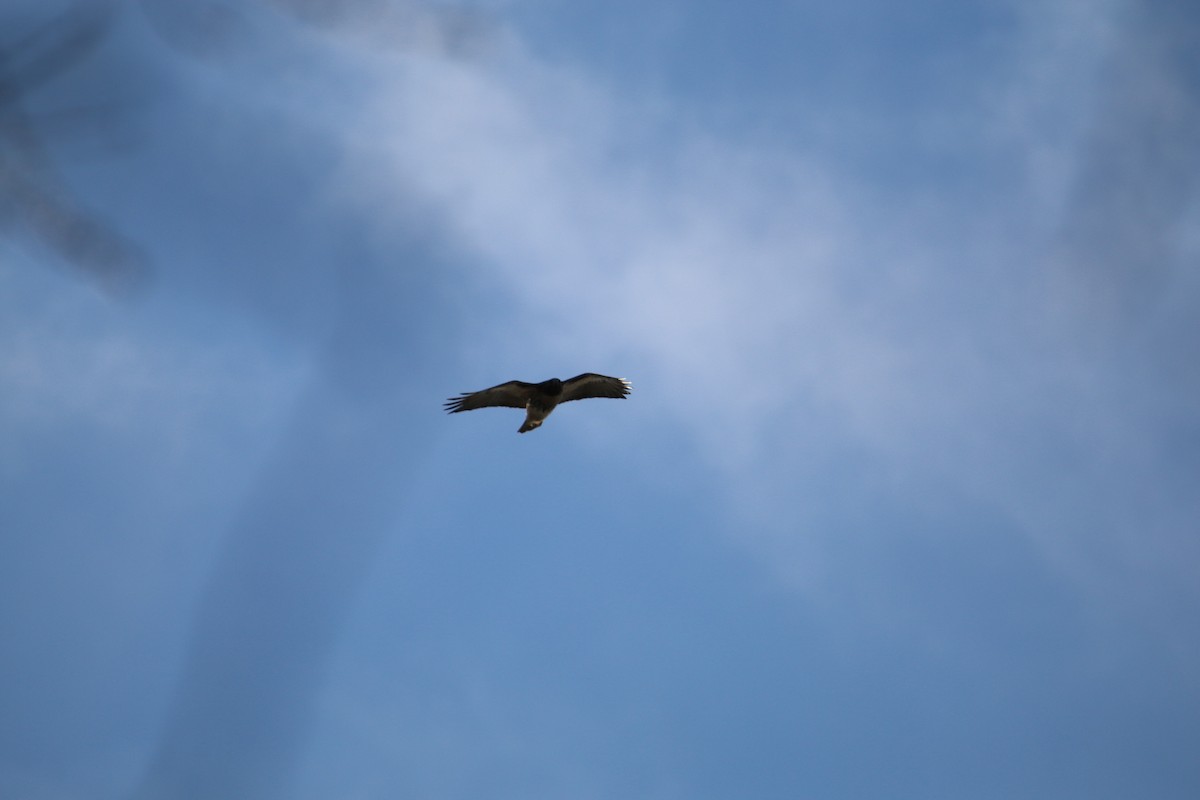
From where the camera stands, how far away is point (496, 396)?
33.2 metres

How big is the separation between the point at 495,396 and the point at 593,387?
4.26 meters

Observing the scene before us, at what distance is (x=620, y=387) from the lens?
3519cm

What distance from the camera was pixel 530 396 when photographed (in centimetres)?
3306

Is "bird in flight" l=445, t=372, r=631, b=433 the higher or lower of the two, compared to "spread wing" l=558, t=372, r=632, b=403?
lower

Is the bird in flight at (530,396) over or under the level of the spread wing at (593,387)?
under

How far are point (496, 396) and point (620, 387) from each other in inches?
210

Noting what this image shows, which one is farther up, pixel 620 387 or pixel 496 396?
pixel 620 387

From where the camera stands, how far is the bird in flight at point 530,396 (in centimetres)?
3266

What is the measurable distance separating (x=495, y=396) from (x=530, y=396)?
1383 mm

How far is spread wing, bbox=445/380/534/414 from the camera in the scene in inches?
1283

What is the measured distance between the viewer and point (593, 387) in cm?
3494

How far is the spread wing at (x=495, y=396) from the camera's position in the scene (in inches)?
1283

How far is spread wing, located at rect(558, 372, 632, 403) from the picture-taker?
34.2 meters

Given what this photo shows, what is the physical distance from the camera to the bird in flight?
32656mm
